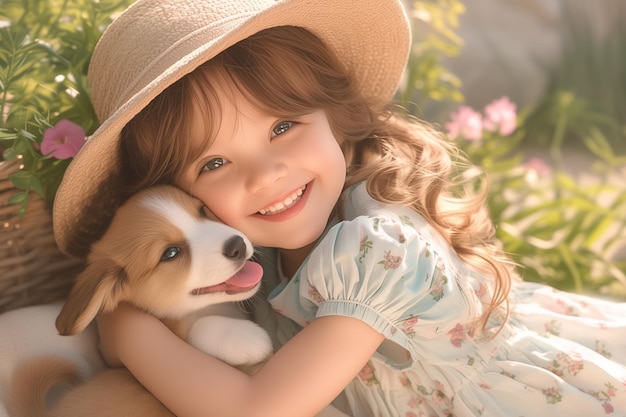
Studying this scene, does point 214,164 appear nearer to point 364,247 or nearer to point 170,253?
point 170,253

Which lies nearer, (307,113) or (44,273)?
(307,113)

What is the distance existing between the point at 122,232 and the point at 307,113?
456mm

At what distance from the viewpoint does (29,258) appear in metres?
1.68

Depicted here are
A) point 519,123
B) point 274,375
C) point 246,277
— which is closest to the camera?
point 274,375

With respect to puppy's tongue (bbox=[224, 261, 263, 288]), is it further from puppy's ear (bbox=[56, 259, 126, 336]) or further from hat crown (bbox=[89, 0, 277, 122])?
hat crown (bbox=[89, 0, 277, 122])

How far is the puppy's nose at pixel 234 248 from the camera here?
136 centimetres

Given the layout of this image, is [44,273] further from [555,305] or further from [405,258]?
[555,305]

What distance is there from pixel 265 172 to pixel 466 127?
1583mm

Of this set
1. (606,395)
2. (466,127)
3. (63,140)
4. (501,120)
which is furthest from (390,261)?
(501,120)

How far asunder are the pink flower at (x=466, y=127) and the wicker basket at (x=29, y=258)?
1592mm

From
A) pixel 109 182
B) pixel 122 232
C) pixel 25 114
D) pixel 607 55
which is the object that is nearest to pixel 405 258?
pixel 122 232

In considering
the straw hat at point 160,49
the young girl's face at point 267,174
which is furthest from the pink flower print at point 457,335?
the straw hat at point 160,49

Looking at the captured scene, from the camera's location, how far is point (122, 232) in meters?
1.41

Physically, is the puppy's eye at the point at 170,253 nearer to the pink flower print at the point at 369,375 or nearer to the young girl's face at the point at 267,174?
the young girl's face at the point at 267,174
